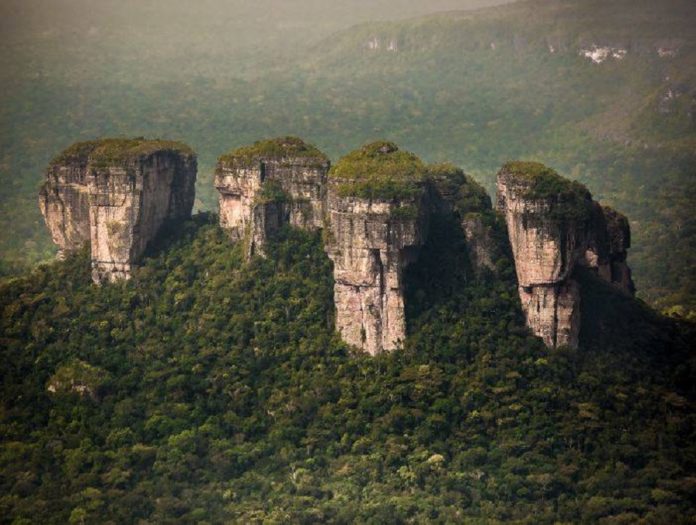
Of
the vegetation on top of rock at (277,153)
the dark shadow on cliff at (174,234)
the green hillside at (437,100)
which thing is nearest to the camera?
the vegetation on top of rock at (277,153)

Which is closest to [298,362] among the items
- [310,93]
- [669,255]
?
[669,255]

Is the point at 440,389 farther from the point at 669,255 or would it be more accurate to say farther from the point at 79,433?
the point at 669,255

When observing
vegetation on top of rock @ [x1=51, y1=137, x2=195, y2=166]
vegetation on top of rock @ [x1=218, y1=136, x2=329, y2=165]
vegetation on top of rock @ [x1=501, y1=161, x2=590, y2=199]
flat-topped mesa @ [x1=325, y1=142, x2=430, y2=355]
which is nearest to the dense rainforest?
flat-topped mesa @ [x1=325, y1=142, x2=430, y2=355]

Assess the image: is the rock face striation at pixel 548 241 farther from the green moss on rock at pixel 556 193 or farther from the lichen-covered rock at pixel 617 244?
the lichen-covered rock at pixel 617 244


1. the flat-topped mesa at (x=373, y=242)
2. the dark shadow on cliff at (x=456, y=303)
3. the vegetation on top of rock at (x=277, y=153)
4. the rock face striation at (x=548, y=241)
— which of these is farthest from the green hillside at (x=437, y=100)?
the flat-topped mesa at (x=373, y=242)

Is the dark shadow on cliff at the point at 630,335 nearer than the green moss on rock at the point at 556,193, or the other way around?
the green moss on rock at the point at 556,193
